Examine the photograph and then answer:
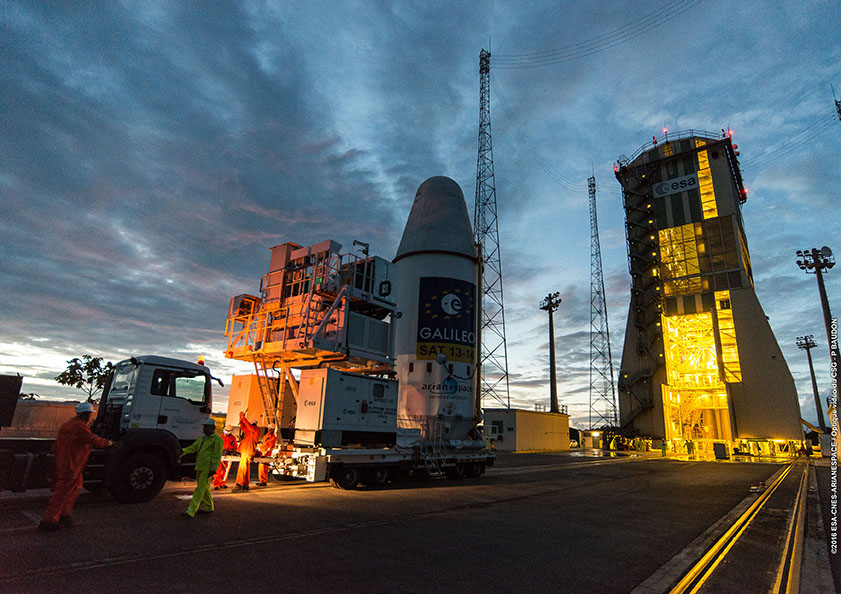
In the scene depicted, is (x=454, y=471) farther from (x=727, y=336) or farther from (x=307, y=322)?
(x=727, y=336)

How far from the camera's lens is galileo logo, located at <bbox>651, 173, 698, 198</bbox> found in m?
45.4

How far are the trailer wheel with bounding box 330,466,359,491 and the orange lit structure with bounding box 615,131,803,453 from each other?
3627cm

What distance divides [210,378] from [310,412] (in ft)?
8.93

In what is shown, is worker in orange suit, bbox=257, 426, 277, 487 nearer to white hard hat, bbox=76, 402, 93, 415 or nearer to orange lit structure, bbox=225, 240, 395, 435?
orange lit structure, bbox=225, 240, 395, 435

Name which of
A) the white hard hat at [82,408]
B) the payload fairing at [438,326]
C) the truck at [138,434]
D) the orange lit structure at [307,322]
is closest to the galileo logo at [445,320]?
the payload fairing at [438,326]

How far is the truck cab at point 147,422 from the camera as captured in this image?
9016 millimetres

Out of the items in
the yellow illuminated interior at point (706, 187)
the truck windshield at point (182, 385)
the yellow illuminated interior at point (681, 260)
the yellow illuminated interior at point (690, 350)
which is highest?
the yellow illuminated interior at point (706, 187)

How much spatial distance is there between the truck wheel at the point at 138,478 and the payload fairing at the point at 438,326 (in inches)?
360

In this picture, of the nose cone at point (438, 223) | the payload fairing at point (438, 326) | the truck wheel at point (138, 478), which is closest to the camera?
the truck wheel at point (138, 478)

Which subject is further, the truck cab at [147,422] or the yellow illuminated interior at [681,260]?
the yellow illuminated interior at [681,260]

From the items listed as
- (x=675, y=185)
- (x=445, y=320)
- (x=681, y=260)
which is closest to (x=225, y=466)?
(x=445, y=320)

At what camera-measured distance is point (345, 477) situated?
12445 mm

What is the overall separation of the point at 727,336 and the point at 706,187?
15248 mm

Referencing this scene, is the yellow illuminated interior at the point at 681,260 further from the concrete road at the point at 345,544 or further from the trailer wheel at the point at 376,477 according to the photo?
the trailer wheel at the point at 376,477
